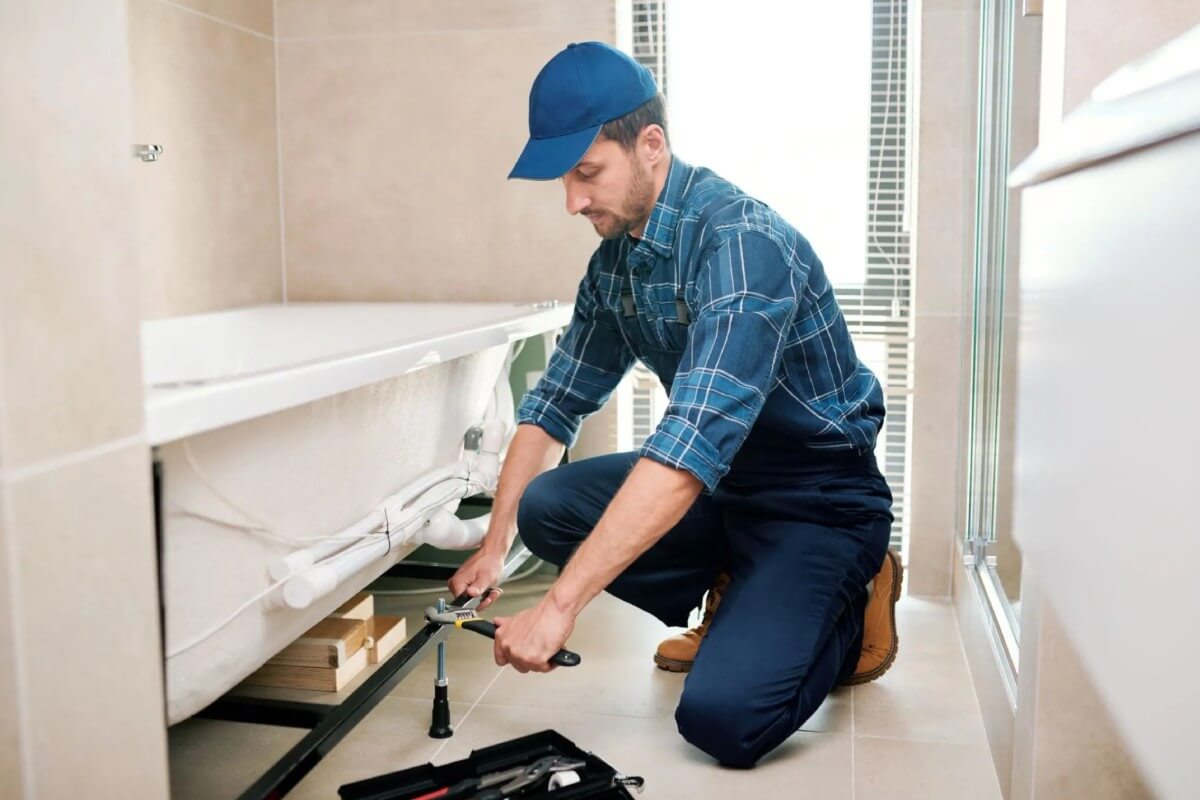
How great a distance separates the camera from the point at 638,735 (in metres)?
1.84

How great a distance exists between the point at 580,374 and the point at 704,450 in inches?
23.0

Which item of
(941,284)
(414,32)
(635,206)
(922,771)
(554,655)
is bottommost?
(922,771)

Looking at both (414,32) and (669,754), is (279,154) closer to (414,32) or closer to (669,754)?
(414,32)

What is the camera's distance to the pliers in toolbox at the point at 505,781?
4.63 feet

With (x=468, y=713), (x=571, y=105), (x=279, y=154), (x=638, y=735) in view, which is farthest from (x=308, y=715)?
(x=279, y=154)

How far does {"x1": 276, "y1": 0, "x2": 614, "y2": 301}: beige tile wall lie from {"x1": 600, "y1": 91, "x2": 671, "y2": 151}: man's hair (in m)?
1.08

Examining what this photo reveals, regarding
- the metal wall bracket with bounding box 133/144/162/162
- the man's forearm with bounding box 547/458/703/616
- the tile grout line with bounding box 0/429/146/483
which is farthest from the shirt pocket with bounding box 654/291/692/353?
the metal wall bracket with bounding box 133/144/162/162

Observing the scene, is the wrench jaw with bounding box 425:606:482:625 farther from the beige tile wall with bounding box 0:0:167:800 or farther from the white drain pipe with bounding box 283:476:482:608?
the beige tile wall with bounding box 0:0:167:800

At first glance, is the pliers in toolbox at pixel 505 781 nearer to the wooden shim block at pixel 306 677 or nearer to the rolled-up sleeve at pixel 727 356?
the rolled-up sleeve at pixel 727 356

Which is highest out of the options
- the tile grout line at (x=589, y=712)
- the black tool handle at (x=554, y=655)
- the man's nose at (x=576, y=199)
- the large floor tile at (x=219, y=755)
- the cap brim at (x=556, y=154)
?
the cap brim at (x=556, y=154)

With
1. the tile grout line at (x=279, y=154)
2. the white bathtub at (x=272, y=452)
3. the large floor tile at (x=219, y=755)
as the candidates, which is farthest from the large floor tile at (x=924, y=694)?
the tile grout line at (x=279, y=154)

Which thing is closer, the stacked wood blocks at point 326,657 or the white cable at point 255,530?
the white cable at point 255,530

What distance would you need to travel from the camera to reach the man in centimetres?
152

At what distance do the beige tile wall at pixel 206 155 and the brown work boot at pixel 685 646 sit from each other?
143 cm
